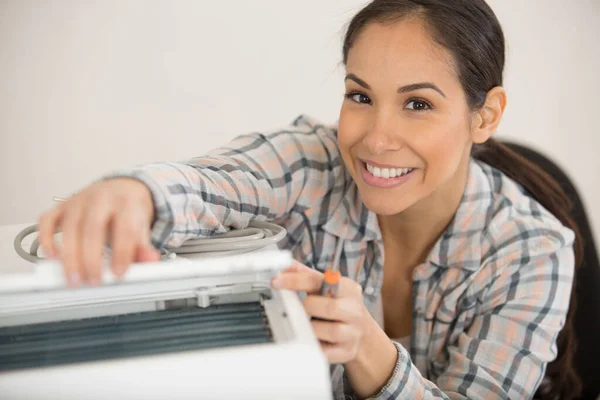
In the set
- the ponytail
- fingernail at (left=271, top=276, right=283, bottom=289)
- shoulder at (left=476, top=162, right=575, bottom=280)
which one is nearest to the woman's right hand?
fingernail at (left=271, top=276, right=283, bottom=289)

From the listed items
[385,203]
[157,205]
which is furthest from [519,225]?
[157,205]

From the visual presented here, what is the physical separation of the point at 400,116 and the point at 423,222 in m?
0.28

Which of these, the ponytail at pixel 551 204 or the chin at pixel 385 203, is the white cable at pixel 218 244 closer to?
the chin at pixel 385 203

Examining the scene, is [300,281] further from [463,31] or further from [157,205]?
[463,31]

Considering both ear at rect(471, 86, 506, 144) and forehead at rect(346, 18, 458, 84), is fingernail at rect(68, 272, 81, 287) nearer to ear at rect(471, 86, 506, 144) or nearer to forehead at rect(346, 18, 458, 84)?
forehead at rect(346, 18, 458, 84)

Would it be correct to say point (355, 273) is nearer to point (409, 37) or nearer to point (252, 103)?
point (409, 37)

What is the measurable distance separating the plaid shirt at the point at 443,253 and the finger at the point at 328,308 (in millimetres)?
163

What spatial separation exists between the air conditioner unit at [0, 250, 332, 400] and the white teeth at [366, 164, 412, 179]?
328 millimetres

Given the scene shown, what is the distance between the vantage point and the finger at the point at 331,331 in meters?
0.65

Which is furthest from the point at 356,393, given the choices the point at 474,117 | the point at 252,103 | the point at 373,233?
the point at 252,103

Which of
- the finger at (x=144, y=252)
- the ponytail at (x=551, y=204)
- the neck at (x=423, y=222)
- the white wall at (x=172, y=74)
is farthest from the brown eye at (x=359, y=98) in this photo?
the white wall at (x=172, y=74)

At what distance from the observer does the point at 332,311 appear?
0.64 m

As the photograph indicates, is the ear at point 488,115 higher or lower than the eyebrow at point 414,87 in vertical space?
lower

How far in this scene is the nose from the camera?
879 millimetres
